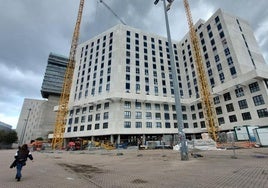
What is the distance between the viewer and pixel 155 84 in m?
50.7

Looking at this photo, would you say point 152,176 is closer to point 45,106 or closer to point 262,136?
point 262,136

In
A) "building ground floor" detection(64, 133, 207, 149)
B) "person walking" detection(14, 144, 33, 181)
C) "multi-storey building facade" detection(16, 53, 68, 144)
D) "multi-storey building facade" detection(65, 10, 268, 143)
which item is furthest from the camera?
"multi-storey building facade" detection(16, 53, 68, 144)

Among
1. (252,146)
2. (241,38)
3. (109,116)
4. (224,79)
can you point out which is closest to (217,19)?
(241,38)

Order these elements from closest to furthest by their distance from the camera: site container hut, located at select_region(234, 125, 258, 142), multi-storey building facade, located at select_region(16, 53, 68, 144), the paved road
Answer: the paved road
site container hut, located at select_region(234, 125, 258, 142)
multi-storey building facade, located at select_region(16, 53, 68, 144)

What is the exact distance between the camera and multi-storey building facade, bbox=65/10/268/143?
130ft

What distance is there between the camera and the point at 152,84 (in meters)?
50.0

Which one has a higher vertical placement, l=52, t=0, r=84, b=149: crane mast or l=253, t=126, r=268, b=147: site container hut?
l=52, t=0, r=84, b=149: crane mast

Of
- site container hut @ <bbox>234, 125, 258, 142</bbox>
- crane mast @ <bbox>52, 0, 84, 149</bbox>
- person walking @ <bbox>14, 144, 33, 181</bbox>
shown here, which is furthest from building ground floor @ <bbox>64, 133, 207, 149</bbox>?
person walking @ <bbox>14, 144, 33, 181</bbox>

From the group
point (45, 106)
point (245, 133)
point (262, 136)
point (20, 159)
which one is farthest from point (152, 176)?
point (45, 106)

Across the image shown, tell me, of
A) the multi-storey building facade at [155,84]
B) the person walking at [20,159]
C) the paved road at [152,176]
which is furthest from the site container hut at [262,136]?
the person walking at [20,159]

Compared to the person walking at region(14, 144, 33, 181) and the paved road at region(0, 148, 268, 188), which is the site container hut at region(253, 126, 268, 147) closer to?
the paved road at region(0, 148, 268, 188)

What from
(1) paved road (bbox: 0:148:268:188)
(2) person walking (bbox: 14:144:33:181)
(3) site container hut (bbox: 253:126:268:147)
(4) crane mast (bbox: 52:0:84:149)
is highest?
(4) crane mast (bbox: 52:0:84:149)

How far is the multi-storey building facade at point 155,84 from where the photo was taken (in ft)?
130

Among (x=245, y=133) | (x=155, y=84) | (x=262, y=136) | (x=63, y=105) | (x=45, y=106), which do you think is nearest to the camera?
(x=262, y=136)
